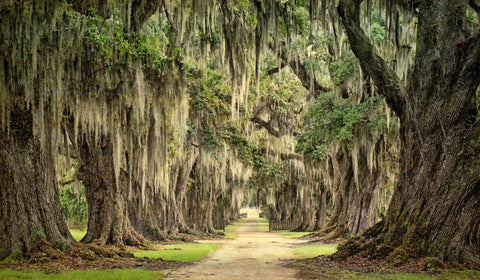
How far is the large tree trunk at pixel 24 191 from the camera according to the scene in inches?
376

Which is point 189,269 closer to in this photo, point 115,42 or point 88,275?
point 88,275

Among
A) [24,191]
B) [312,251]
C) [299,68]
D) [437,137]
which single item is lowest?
[312,251]

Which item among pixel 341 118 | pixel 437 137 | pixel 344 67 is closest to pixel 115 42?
pixel 437 137

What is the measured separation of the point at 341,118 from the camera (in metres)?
16.4

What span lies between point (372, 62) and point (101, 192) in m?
8.94

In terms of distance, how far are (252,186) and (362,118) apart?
730 inches

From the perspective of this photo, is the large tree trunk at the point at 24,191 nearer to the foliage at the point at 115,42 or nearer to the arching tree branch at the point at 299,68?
the foliage at the point at 115,42

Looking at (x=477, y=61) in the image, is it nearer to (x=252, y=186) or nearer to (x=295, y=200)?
(x=252, y=186)

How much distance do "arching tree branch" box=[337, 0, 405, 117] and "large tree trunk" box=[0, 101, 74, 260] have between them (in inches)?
287

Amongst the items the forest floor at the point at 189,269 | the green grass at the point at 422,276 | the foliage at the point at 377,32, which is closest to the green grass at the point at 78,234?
the forest floor at the point at 189,269

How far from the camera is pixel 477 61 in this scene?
916 cm

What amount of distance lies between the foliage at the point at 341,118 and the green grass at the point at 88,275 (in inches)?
369

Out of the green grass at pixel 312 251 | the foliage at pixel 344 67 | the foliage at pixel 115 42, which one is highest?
the foliage at pixel 344 67

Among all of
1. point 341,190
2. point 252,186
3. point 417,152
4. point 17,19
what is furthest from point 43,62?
point 252,186
